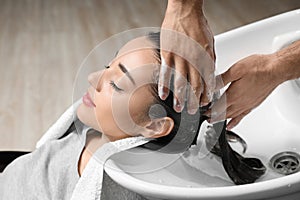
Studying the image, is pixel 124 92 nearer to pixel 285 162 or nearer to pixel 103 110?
pixel 103 110

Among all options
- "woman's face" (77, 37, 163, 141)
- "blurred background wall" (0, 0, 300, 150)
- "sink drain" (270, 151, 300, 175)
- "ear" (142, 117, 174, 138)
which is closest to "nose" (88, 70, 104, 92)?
"woman's face" (77, 37, 163, 141)

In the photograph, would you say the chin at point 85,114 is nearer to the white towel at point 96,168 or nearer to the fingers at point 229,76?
the white towel at point 96,168

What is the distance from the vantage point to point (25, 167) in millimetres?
1228

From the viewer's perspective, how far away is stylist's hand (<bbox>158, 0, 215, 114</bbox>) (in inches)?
36.6

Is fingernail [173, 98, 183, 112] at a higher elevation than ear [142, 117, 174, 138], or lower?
higher

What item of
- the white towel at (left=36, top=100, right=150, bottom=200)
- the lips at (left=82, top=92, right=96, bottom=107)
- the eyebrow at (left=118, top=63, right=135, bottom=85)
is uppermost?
the eyebrow at (left=118, top=63, right=135, bottom=85)

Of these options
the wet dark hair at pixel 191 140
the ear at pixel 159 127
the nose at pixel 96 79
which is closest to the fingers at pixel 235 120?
the wet dark hair at pixel 191 140

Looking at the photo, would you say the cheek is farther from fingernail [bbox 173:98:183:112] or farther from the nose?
fingernail [bbox 173:98:183:112]

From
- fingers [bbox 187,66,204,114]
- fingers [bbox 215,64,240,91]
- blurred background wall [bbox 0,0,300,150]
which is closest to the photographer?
fingers [bbox 187,66,204,114]

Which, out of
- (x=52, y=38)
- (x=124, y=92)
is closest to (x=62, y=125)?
(x=124, y=92)

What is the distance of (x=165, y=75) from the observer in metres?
0.95

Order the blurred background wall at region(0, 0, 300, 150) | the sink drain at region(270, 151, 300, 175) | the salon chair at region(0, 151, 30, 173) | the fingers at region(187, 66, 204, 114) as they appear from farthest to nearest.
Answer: the blurred background wall at region(0, 0, 300, 150) → the salon chair at region(0, 151, 30, 173) → the sink drain at region(270, 151, 300, 175) → the fingers at region(187, 66, 204, 114)

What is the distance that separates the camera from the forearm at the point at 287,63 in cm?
106

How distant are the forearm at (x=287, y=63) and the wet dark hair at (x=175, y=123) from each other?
0.50 feet
